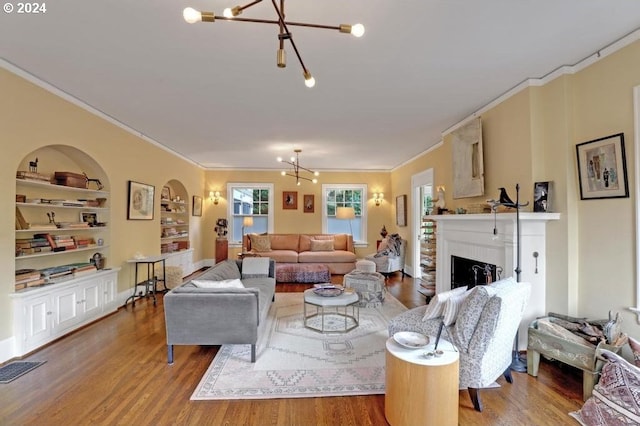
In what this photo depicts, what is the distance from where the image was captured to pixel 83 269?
147 inches

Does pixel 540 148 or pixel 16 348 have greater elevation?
pixel 540 148

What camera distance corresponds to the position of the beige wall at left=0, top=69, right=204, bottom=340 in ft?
9.22

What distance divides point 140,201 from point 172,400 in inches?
142

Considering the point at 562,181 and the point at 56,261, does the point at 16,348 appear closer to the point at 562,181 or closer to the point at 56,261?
the point at 56,261

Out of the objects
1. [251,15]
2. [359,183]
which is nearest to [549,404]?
[251,15]

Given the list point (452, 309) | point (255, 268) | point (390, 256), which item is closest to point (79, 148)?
point (255, 268)

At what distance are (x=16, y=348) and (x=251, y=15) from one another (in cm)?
364

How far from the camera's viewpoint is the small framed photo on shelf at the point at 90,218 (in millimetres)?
4082

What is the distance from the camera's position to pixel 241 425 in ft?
6.49

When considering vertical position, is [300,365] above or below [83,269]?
below

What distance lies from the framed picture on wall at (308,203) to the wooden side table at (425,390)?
659 cm

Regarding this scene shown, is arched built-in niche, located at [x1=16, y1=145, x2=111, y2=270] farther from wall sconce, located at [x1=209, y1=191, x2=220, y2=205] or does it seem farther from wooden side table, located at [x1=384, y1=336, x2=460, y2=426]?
wall sconce, located at [x1=209, y1=191, x2=220, y2=205]

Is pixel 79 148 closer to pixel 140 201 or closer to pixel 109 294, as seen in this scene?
pixel 140 201

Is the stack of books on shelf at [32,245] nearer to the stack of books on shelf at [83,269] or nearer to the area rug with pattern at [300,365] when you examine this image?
the stack of books on shelf at [83,269]
